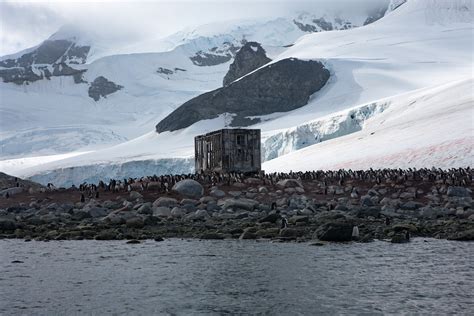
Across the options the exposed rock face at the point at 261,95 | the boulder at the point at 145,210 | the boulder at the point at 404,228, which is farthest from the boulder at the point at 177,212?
the exposed rock face at the point at 261,95

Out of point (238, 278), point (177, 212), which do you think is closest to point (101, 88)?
point (177, 212)

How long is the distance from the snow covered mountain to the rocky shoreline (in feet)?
40.4

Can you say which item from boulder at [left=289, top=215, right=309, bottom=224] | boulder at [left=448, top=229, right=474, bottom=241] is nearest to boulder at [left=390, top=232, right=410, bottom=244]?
boulder at [left=448, top=229, right=474, bottom=241]

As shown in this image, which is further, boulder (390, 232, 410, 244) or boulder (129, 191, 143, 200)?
boulder (129, 191, 143, 200)

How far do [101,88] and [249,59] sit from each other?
207ft

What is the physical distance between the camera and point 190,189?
3086 cm

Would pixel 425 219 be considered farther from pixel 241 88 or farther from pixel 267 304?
pixel 241 88

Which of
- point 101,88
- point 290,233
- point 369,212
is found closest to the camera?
point 290,233

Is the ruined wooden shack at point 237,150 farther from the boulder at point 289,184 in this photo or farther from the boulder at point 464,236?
the boulder at point 464,236

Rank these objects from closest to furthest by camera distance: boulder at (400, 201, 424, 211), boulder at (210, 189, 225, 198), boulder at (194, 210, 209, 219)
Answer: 1. boulder at (194, 210, 209, 219)
2. boulder at (400, 201, 424, 211)
3. boulder at (210, 189, 225, 198)

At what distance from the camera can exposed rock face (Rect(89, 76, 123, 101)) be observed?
173m

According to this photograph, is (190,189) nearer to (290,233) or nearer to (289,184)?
(289,184)

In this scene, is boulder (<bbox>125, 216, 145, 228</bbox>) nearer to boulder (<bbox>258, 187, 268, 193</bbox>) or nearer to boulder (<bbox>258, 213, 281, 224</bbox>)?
boulder (<bbox>258, 213, 281, 224</bbox>)

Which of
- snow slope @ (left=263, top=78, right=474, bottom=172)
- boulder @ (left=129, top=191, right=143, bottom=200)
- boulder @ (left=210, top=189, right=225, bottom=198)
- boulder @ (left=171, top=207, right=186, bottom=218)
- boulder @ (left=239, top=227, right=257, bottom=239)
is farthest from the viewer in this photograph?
snow slope @ (left=263, top=78, right=474, bottom=172)
